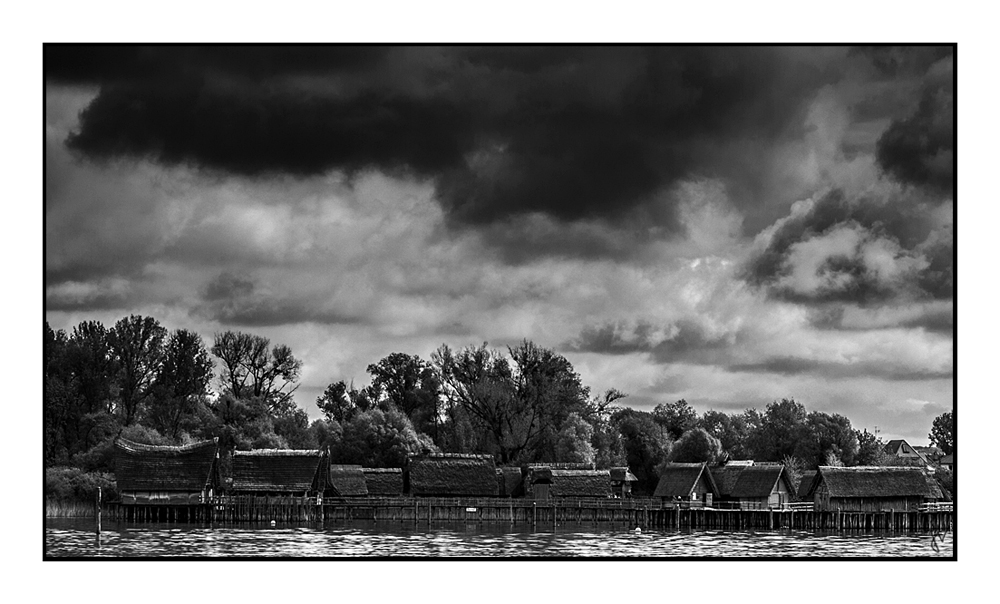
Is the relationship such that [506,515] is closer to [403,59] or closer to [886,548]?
[886,548]

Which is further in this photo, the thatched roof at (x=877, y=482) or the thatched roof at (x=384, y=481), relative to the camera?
the thatched roof at (x=384, y=481)

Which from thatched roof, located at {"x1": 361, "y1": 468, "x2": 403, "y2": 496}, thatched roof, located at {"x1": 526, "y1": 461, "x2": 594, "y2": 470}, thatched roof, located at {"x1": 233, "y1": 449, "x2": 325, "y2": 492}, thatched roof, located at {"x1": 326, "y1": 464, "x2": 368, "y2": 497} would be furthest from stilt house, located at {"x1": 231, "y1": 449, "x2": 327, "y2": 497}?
thatched roof, located at {"x1": 526, "y1": 461, "x2": 594, "y2": 470}

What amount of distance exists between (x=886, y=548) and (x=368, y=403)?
29.3 m

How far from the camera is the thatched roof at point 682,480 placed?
51.5 meters

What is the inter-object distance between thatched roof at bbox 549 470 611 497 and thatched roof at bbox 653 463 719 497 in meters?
2.23

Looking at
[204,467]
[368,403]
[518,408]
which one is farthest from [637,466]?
[204,467]

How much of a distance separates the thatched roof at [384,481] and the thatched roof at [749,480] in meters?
12.9

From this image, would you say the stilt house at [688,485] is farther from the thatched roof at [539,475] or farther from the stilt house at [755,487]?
the thatched roof at [539,475]

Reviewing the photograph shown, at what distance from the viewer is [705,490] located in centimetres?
5191

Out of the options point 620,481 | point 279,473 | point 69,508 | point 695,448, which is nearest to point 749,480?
point 620,481

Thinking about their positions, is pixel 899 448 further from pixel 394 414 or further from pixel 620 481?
pixel 394 414

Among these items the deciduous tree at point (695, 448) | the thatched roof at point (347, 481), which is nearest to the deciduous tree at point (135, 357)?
the thatched roof at point (347, 481)

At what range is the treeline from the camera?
159 ft

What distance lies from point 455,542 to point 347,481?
1617 cm
